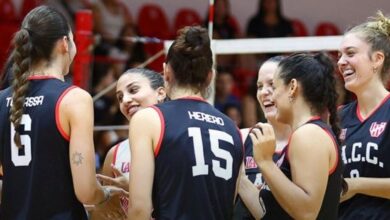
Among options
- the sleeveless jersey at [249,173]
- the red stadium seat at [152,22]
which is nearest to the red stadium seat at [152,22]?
the red stadium seat at [152,22]

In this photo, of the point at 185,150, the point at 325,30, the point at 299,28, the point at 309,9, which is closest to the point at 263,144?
the point at 185,150

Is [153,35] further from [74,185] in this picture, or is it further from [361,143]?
[74,185]

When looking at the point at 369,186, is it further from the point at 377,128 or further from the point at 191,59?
the point at 191,59

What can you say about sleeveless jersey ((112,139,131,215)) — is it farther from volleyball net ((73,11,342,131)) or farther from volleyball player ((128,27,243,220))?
volleyball net ((73,11,342,131))

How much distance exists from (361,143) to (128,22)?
15.4 feet

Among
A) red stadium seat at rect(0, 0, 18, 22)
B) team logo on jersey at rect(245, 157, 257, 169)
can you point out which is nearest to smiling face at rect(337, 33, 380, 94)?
team logo on jersey at rect(245, 157, 257, 169)

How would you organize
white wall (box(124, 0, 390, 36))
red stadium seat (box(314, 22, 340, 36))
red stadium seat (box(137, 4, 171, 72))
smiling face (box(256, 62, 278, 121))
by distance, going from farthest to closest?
red stadium seat (box(314, 22, 340, 36)) < white wall (box(124, 0, 390, 36)) < red stadium seat (box(137, 4, 171, 72)) < smiling face (box(256, 62, 278, 121))

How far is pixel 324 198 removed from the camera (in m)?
3.22

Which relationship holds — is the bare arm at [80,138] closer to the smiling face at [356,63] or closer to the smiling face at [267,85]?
the smiling face at [267,85]

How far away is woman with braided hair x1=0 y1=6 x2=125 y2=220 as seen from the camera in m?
3.12

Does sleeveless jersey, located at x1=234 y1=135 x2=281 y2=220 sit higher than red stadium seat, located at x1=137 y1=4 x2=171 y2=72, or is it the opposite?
red stadium seat, located at x1=137 y1=4 x2=171 y2=72

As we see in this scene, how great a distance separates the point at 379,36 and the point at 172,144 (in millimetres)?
1416

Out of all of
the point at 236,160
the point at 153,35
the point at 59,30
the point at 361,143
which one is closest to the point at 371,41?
the point at 361,143

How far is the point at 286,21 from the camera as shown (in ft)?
30.9
